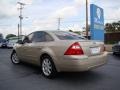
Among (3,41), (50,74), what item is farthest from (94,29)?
(50,74)

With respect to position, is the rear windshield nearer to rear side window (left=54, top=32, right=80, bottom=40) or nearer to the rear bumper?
rear side window (left=54, top=32, right=80, bottom=40)

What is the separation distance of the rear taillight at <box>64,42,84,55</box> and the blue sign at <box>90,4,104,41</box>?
15047 millimetres

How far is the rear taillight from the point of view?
5723 millimetres

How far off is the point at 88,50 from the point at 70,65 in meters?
0.70

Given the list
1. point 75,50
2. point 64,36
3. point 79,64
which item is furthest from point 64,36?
point 79,64

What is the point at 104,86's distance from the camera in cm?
547

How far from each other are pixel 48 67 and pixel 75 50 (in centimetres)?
120

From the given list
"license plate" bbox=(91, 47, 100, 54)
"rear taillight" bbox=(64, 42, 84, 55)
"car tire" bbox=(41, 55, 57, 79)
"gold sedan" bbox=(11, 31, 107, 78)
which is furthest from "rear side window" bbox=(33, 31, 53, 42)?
"license plate" bbox=(91, 47, 100, 54)

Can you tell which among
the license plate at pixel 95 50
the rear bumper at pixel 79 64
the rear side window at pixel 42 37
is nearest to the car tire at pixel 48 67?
the rear bumper at pixel 79 64

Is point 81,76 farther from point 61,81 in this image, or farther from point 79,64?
point 79,64

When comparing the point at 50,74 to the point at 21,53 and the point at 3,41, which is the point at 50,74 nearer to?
the point at 21,53

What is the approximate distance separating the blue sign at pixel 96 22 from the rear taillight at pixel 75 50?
49.4ft

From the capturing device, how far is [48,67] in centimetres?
644

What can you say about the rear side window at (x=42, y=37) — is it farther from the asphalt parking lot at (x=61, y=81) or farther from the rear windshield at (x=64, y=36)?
the asphalt parking lot at (x=61, y=81)
